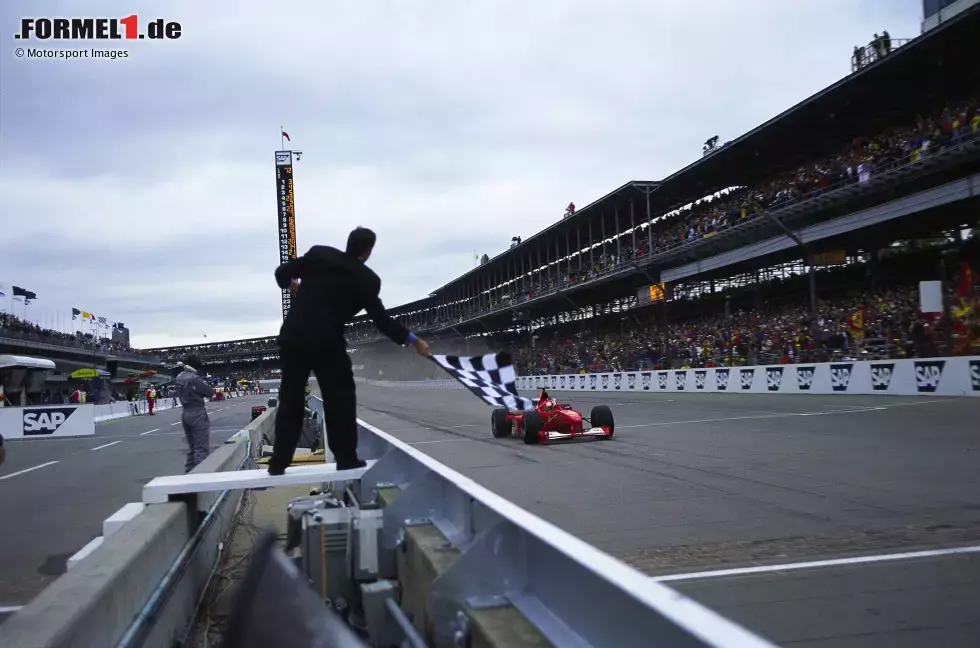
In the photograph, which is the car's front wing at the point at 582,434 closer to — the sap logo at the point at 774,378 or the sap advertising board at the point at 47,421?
the sap logo at the point at 774,378

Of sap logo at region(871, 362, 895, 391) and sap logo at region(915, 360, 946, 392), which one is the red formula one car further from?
sap logo at region(871, 362, 895, 391)

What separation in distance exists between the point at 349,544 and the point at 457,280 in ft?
176

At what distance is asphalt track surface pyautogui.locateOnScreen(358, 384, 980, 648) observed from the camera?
12.2 feet

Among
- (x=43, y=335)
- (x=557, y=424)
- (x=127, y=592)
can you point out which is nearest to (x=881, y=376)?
(x=557, y=424)

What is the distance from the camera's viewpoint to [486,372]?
232 inches

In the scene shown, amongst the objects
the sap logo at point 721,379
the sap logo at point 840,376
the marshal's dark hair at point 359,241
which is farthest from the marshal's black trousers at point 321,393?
the sap logo at point 721,379

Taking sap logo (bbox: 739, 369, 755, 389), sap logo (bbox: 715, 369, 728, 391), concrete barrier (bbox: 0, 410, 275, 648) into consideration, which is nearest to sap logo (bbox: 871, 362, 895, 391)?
sap logo (bbox: 739, 369, 755, 389)

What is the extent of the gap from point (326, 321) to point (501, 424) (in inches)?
391

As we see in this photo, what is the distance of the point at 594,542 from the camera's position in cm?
526

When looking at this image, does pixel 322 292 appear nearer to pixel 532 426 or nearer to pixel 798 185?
pixel 532 426

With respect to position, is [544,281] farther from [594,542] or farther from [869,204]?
[594,542]

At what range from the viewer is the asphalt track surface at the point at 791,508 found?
3.72 m

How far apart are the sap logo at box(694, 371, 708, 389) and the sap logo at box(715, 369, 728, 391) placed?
2.01 feet

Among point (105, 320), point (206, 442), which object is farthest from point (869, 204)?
point (105, 320)
